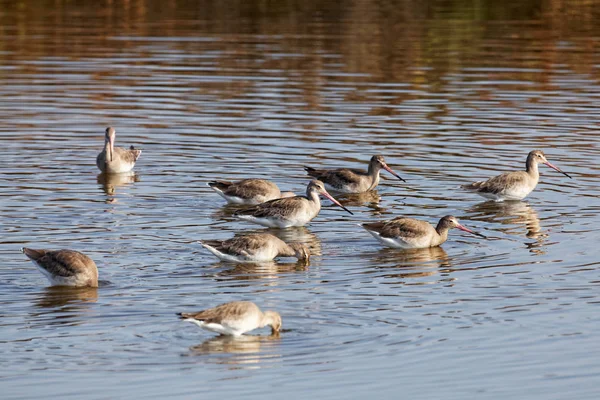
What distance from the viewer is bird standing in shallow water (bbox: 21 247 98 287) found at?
53.0 ft

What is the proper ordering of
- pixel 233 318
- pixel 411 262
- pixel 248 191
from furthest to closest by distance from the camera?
pixel 248 191
pixel 411 262
pixel 233 318

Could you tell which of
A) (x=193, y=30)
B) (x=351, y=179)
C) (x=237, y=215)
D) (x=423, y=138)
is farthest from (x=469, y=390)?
(x=193, y=30)

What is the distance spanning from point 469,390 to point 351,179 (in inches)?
437

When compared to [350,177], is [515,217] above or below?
below

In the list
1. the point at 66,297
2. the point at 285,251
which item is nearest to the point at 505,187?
the point at 285,251

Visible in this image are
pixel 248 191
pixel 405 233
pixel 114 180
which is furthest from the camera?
pixel 114 180

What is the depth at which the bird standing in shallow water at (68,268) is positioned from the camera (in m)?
16.1

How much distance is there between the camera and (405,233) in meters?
18.8

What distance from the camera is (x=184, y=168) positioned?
2462cm

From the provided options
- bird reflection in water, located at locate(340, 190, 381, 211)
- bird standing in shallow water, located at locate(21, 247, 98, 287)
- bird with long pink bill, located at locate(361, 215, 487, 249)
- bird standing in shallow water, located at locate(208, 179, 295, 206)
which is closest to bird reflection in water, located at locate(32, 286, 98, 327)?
bird standing in shallow water, located at locate(21, 247, 98, 287)

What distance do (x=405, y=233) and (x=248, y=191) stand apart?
3797mm

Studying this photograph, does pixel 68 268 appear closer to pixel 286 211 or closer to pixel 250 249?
pixel 250 249

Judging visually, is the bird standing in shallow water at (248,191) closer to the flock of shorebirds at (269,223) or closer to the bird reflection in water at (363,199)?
the flock of shorebirds at (269,223)

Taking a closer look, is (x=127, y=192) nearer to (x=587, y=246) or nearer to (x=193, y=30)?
(x=587, y=246)
